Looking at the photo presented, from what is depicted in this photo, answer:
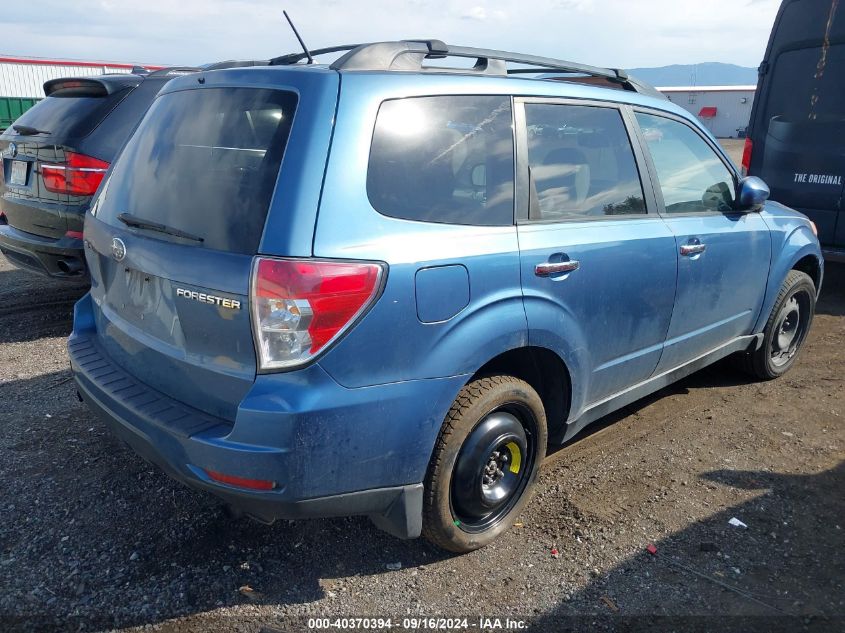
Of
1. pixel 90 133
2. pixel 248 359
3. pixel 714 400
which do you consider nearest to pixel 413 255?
pixel 248 359

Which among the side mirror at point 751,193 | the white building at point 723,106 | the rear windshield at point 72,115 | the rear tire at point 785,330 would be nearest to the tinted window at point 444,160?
the side mirror at point 751,193

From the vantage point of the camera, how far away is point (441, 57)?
2.79 metres

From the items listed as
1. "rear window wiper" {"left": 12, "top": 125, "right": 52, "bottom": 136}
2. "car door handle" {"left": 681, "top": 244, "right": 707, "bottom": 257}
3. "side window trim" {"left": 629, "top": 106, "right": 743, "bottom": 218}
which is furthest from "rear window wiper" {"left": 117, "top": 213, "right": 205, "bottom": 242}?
"rear window wiper" {"left": 12, "top": 125, "right": 52, "bottom": 136}

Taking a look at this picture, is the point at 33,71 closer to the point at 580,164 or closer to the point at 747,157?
the point at 747,157

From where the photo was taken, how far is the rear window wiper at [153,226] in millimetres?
2400

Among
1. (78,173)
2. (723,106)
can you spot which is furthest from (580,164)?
(723,106)

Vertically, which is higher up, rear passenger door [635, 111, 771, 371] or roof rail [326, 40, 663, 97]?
roof rail [326, 40, 663, 97]

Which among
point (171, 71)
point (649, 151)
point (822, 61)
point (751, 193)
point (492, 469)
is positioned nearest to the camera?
point (492, 469)

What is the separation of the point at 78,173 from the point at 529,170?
3622 millimetres

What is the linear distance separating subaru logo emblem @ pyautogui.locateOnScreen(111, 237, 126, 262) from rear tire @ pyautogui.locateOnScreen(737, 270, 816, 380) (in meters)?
3.98

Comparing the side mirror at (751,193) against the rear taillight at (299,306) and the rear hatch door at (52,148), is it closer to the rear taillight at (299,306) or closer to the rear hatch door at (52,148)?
the rear taillight at (299,306)

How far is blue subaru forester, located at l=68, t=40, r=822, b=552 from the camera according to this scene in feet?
7.20

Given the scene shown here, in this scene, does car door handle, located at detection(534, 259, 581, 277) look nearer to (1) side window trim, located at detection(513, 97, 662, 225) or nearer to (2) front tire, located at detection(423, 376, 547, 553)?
(1) side window trim, located at detection(513, 97, 662, 225)

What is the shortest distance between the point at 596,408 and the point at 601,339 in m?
0.41
